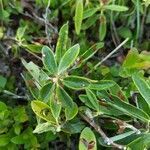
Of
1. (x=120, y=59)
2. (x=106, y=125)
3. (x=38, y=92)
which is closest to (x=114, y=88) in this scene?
(x=106, y=125)

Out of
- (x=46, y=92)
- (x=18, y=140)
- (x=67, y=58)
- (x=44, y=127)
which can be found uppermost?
(x=67, y=58)

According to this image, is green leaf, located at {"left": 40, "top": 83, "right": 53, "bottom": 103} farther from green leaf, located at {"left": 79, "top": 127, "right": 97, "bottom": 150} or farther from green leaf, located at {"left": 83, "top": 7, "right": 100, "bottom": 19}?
green leaf, located at {"left": 83, "top": 7, "right": 100, "bottom": 19}

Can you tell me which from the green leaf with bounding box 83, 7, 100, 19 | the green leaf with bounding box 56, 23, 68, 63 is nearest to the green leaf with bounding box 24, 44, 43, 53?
the green leaf with bounding box 56, 23, 68, 63

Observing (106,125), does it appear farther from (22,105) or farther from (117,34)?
(117,34)

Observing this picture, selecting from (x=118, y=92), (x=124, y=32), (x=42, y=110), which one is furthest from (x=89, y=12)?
(x=42, y=110)

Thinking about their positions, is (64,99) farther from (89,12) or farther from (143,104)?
(89,12)

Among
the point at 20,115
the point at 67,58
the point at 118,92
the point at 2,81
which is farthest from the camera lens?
the point at 2,81
